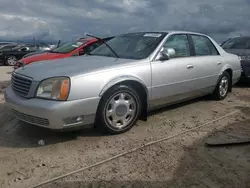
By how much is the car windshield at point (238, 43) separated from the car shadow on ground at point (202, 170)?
5.40 meters

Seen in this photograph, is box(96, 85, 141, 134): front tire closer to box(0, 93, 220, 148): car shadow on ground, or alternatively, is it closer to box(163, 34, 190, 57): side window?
box(0, 93, 220, 148): car shadow on ground

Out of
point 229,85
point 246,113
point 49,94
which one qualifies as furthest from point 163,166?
point 229,85

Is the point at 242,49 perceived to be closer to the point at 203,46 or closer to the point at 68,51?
the point at 203,46

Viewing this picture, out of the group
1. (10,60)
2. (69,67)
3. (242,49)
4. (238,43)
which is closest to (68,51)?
(69,67)

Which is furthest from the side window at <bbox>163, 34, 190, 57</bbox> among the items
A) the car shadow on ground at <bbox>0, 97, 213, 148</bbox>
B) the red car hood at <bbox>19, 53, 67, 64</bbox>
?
the red car hood at <bbox>19, 53, 67, 64</bbox>

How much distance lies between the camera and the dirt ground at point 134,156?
2.76m

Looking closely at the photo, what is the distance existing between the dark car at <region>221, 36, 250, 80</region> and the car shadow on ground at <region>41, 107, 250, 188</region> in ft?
14.0

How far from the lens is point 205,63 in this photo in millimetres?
5156

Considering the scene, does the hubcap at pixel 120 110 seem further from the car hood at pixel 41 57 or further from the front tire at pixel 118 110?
the car hood at pixel 41 57

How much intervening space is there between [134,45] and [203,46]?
1.62m

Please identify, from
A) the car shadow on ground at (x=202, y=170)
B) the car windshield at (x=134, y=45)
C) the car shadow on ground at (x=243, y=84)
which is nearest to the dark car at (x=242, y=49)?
the car shadow on ground at (x=243, y=84)

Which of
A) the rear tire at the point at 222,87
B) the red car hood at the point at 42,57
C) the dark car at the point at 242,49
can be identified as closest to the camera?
the rear tire at the point at 222,87

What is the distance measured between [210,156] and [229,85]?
3244 mm

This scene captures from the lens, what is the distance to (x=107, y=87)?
3.59m
